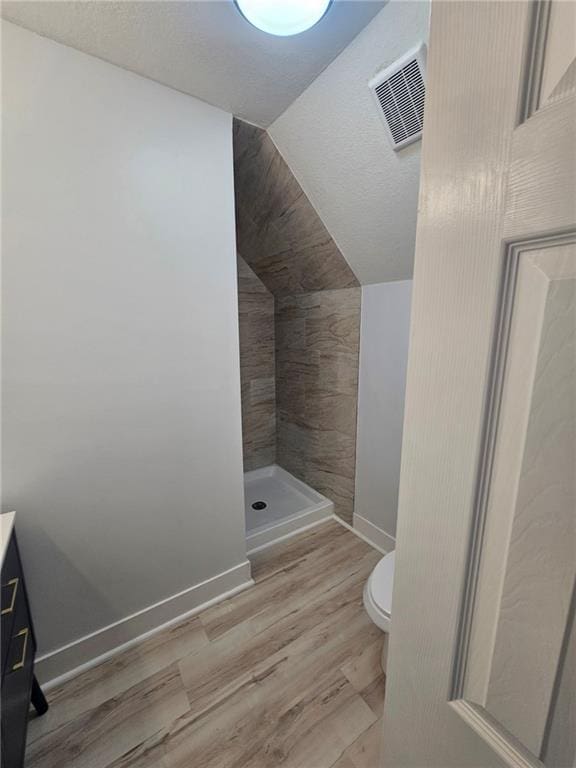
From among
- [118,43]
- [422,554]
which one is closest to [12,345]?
[118,43]

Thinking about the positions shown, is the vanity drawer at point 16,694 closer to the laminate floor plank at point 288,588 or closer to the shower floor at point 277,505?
the laminate floor plank at point 288,588

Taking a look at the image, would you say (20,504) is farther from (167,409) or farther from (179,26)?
(179,26)

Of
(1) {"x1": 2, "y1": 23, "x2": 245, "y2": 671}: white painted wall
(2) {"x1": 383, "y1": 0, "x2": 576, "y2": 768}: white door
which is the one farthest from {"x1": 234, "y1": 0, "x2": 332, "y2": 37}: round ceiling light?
(2) {"x1": 383, "y1": 0, "x2": 576, "y2": 768}: white door

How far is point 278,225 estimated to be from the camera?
199cm

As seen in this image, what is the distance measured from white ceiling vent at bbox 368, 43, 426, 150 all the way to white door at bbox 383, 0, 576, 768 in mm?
829

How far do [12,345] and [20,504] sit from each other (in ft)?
1.89

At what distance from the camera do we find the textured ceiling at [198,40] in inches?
37.3

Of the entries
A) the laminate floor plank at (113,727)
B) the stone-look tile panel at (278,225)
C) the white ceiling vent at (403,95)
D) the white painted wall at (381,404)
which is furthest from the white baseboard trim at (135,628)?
the white ceiling vent at (403,95)

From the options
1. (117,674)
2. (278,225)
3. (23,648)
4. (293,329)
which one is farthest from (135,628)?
(278,225)

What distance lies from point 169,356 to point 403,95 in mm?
1286

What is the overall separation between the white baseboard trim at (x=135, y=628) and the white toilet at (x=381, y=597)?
747mm

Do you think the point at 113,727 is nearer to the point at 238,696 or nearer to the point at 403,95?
the point at 238,696

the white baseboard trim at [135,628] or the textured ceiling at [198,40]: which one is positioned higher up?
the textured ceiling at [198,40]

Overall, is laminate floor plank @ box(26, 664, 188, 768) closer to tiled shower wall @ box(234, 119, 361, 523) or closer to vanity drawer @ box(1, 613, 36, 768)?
vanity drawer @ box(1, 613, 36, 768)
